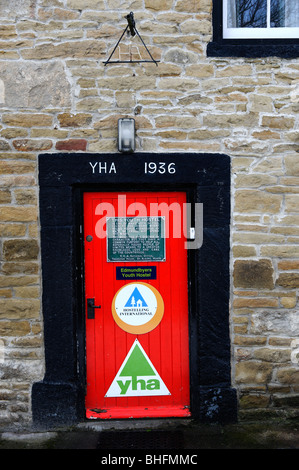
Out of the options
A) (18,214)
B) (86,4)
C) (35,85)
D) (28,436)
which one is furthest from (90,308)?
→ (86,4)

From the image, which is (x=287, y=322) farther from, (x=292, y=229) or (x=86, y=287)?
(x=86, y=287)

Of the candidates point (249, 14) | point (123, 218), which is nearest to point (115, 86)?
point (123, 218)

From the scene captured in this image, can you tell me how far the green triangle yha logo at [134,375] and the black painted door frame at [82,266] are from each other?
Answer: 0.35 meters

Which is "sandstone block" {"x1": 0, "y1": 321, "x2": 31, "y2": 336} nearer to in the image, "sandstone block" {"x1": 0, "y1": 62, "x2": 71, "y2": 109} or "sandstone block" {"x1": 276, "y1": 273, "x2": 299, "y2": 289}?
"sandstone block" {"x1": 0, "y1": 62, "x2": 71, "y2": 109}

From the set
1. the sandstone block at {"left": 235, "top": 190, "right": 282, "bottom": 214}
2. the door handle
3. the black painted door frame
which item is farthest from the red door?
the sandstone block at {"left": 235, "top": 190, "right": 282, "bottom": 214}

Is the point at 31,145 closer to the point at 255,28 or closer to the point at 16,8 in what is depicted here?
the point at 16,8

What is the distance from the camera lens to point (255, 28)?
400cm

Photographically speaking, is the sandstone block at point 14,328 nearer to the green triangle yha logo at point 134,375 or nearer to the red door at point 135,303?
the red door at point 135,303

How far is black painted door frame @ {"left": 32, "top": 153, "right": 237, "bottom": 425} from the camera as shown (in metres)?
3.79

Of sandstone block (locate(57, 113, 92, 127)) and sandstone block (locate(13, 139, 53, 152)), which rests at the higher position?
sandstone block (locate(57, 113, 92, 127))

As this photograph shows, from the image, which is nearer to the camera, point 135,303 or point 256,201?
point 256,201

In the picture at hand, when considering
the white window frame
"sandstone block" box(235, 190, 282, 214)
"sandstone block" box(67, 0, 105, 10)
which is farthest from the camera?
the white window frame

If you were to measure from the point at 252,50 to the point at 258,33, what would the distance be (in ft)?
1.05

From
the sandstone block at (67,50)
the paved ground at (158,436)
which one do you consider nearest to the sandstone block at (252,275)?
the paved ground at (158,436)
